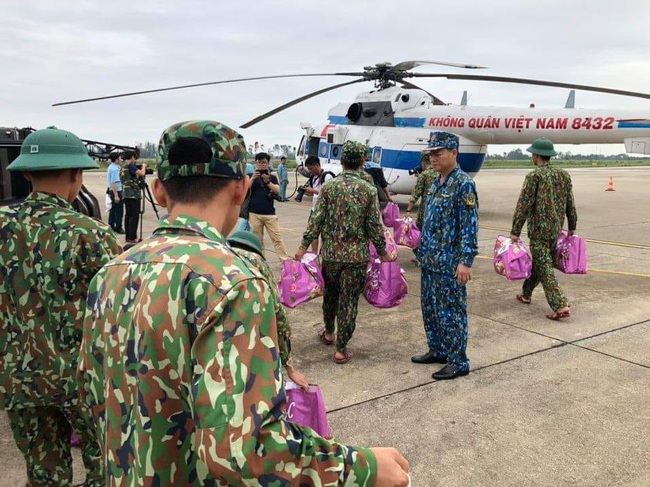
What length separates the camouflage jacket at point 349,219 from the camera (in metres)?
4.23

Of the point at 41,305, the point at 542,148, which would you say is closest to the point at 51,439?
the point at 41,305

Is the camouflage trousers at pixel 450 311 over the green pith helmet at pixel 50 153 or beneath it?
beneath

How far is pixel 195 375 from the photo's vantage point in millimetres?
996

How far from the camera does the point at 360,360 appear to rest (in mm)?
4414

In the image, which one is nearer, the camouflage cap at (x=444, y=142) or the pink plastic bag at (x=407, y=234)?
the camouflage cap at (x=444, y=142)

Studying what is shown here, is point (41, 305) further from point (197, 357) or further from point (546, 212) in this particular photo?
point (546, 212)

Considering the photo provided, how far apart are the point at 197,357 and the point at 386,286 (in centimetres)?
357

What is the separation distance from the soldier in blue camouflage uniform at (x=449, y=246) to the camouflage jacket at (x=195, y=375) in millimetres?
3009

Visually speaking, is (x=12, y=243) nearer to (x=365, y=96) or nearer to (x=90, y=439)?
(x=90, y=439)

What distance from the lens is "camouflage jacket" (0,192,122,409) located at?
1.99 meters

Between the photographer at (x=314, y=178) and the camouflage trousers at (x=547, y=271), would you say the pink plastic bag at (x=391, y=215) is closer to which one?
the photographer at (x=314, y=178)

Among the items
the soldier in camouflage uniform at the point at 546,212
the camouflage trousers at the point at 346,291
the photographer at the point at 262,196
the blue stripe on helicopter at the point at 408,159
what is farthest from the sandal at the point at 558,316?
the blue stripe on helicopter at the point at 408,159

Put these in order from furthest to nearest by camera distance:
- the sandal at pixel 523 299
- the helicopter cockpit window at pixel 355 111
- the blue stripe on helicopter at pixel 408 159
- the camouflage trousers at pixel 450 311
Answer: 1. the helicopter cockpit window at pixel 355 111
2. the blue stripe on helicopter at pixel 408 159
3. the sandal at pixel 523 299
4. the camouflage trousers at pixel 450 311

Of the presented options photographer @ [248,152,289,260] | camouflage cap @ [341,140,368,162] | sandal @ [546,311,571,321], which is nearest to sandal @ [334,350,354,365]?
camouflage cap @ [341,140,368,162]
